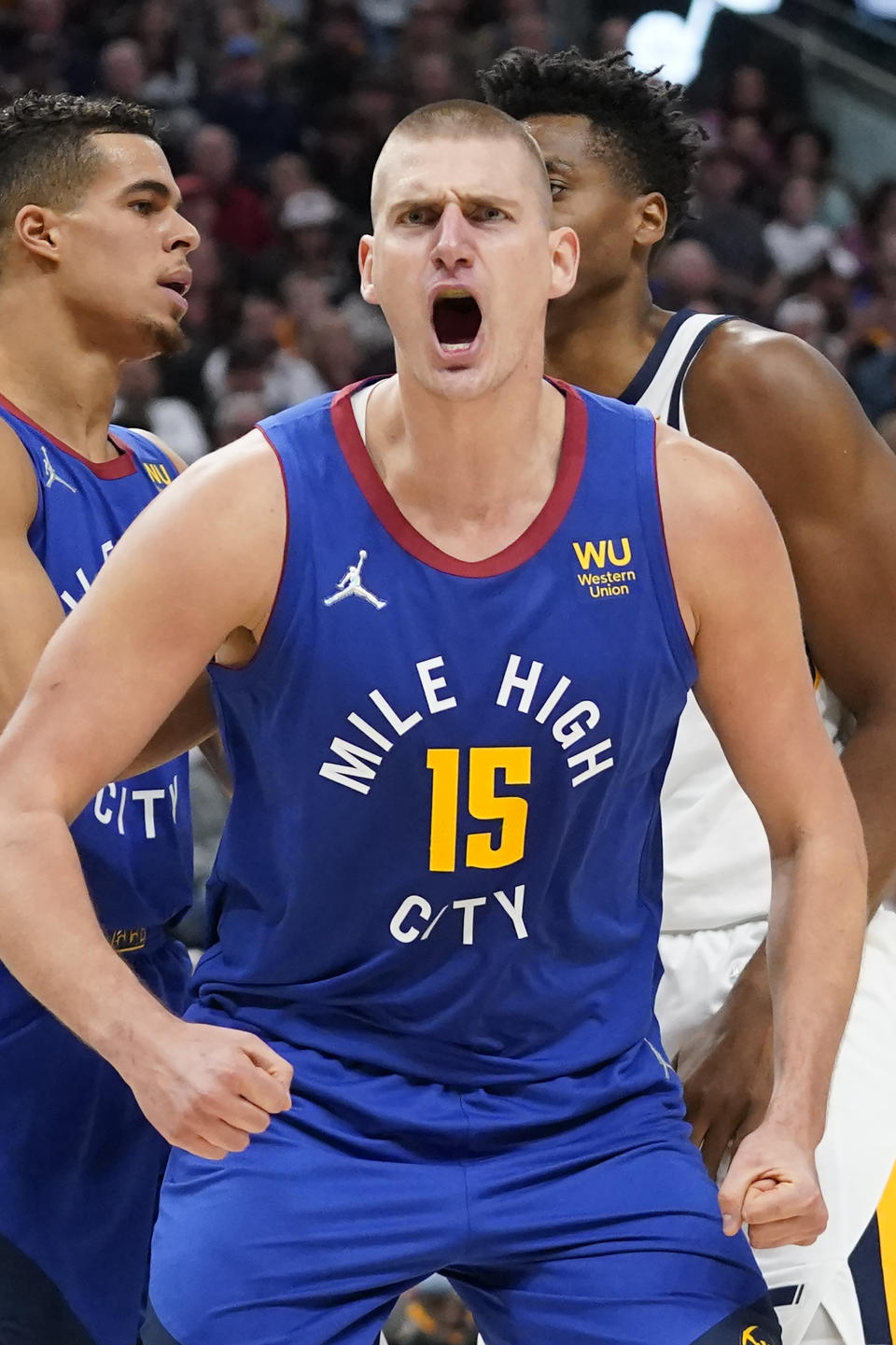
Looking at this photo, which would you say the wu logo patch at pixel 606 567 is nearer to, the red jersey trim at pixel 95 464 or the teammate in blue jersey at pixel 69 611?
the teammate in blue jersey at pixel 69 611

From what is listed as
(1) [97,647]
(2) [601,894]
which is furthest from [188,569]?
(2) [601,894]

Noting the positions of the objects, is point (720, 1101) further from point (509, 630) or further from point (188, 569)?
point (188, 569)

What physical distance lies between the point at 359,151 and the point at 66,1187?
8.51m

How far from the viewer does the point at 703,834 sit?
3.29m

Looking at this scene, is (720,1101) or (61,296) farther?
(61,296)

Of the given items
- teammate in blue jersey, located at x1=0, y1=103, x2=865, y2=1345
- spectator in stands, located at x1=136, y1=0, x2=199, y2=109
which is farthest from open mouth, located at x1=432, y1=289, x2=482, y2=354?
spectator in stands, located at x1=136, y1=0, x2=199, y2=109

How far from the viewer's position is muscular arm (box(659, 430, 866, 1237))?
2488 mm

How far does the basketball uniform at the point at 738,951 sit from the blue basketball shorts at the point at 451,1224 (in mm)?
655

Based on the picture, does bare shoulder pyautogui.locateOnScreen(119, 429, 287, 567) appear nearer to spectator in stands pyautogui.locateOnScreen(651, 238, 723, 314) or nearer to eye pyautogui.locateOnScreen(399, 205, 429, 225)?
eye pyautogui.locateOnScreen(399, 205, 429, 225)

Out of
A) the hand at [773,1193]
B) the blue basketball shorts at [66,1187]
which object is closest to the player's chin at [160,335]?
the blue basketball shorts at [66,1187]

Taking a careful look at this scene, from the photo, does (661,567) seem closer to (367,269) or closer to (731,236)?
(367,269)

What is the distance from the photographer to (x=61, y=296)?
352 centimetres

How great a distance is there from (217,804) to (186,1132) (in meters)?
3.40

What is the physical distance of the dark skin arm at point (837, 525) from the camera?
3.10 meters
